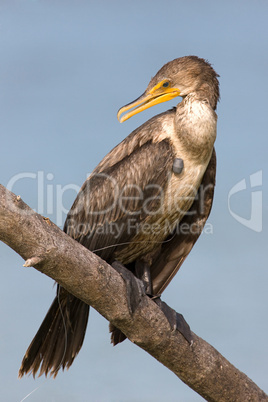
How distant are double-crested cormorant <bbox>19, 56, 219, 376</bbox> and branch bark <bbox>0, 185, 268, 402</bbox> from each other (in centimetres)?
74

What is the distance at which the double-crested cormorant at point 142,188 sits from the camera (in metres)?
5.77

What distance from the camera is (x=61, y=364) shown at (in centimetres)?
602

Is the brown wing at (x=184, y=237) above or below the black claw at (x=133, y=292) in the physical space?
above

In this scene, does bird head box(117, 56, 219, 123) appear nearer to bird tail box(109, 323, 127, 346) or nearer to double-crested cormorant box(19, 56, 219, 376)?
double-crested cormorant box(19, 56, 219, 376)

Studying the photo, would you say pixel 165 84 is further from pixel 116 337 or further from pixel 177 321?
pixel 116 337

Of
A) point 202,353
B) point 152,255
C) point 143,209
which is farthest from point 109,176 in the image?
point 202,353

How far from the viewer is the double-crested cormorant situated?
577 cm

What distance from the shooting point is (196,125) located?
5.79 m

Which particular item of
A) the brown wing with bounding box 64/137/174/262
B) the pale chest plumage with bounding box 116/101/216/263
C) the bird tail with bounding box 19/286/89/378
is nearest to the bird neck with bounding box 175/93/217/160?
the pale chest plumage with bounding box 116/101/216/263

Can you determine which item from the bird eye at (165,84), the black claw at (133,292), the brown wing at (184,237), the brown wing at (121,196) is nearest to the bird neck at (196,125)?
the brown wing at (121,196)

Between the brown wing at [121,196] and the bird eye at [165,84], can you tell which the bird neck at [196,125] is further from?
the bird eye at [165,84]

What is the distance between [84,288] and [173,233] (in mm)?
1796

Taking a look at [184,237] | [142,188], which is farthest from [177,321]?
[142,188]

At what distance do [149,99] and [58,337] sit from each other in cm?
231
